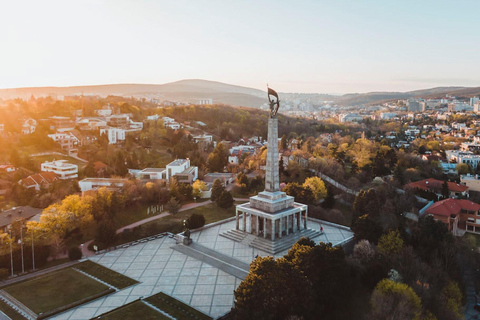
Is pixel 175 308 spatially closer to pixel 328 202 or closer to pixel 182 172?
pixel 328 202

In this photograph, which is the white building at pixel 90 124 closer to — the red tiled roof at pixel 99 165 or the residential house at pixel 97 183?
the red tiled roof at pixel 99 165

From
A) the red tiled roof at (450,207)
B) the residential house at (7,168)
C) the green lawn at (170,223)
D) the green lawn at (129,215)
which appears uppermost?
the residential house at (7,168)

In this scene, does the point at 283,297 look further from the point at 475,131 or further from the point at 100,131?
the point at 475,131

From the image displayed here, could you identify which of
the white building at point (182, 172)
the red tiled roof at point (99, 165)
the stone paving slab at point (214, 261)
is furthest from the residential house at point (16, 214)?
the white building at point (182, 172)

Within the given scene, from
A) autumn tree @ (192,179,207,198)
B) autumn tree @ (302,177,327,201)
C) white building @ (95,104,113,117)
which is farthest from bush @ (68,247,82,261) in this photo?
white building @ (95,104,113,117)

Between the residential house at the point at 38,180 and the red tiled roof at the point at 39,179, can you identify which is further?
the red tiled roof at the point at 39,179

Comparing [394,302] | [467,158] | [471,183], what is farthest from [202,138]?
[394,302]

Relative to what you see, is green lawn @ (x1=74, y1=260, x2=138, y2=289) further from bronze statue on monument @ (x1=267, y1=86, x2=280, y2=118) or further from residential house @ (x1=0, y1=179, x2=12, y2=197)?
residential house @ (x1=0, y1=179, x2=12, y2=197)

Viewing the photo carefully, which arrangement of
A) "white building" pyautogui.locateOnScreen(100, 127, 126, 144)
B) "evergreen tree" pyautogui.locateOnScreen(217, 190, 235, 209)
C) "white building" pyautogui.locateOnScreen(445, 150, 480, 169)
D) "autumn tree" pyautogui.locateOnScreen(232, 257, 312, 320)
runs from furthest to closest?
"white building" pyautogui.locateOnScreen(100, 127, 126, 144)
"white building" pyautogui.locateOnScreen(445, 150, 480, 169)
"evergreen tree" pyautogui.locateOnScreen(217, 190, 235, 209)
"autumn tree" pyautogui.locateOnScreen(232, 257, 312, 320)
